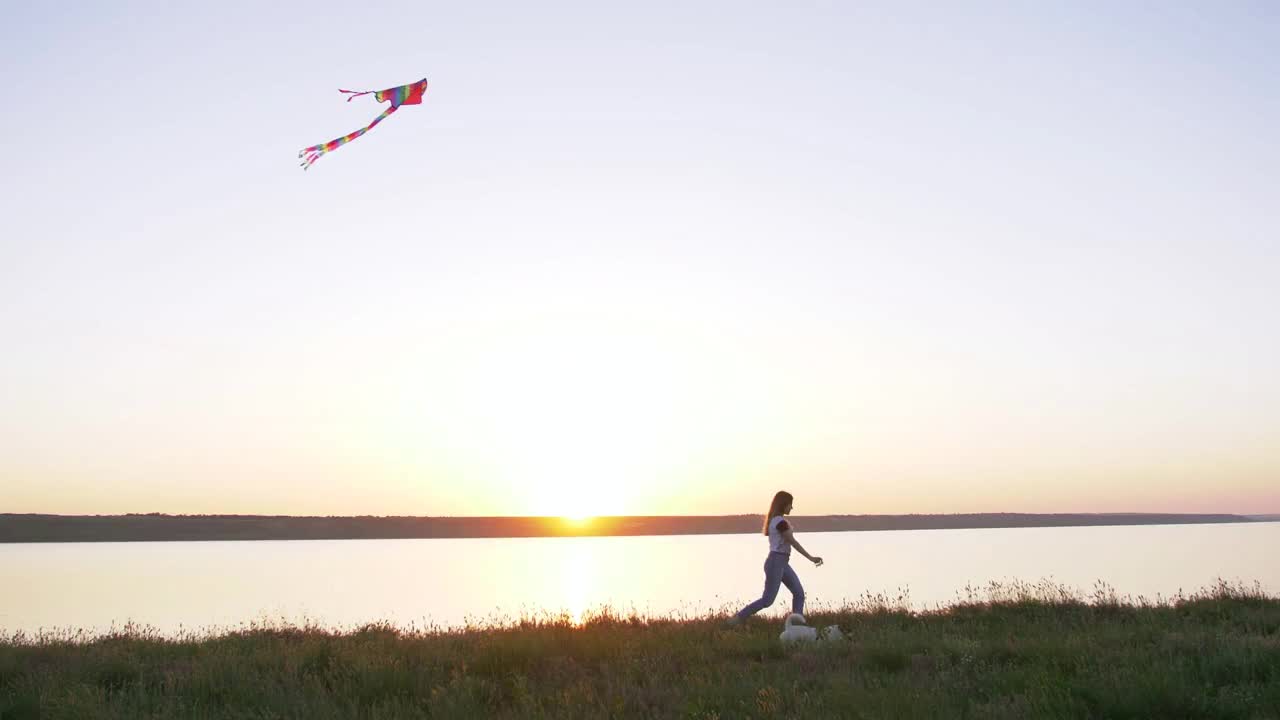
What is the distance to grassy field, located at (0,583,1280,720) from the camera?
8805 millimetres

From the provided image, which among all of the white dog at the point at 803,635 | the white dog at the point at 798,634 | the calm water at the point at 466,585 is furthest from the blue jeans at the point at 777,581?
the calm water at the point at 466,585

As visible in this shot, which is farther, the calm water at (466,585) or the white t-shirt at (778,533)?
the calm water at (466,585)

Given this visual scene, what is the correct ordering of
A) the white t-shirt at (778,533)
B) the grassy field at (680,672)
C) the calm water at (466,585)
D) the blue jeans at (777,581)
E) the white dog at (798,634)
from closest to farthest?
the grassy field at (680,672) → the white dog at (798,634) → the blue jeans at (777,581) → the white t-shirt at (778,533) → the calm water at (466,585)

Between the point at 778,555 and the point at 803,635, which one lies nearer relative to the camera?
the point at 803,635

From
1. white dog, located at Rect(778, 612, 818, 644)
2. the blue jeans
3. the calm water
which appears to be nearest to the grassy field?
white dog, located at Rect(778, 612, 818, 644)

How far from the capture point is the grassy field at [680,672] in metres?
8.80

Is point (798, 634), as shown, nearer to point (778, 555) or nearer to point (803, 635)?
point (803, 635)

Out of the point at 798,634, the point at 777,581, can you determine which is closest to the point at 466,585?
the point at 777,581

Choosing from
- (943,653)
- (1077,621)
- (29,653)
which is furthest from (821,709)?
(29,653)

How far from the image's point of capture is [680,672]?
1117 cm

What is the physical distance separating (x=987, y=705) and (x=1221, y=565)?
53.6 meters

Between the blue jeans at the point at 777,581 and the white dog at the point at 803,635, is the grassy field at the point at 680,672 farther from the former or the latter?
the blue jeans at the point at 777,581

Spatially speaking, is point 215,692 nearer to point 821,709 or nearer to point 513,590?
point 821,709

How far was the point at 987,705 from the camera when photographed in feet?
27.5
